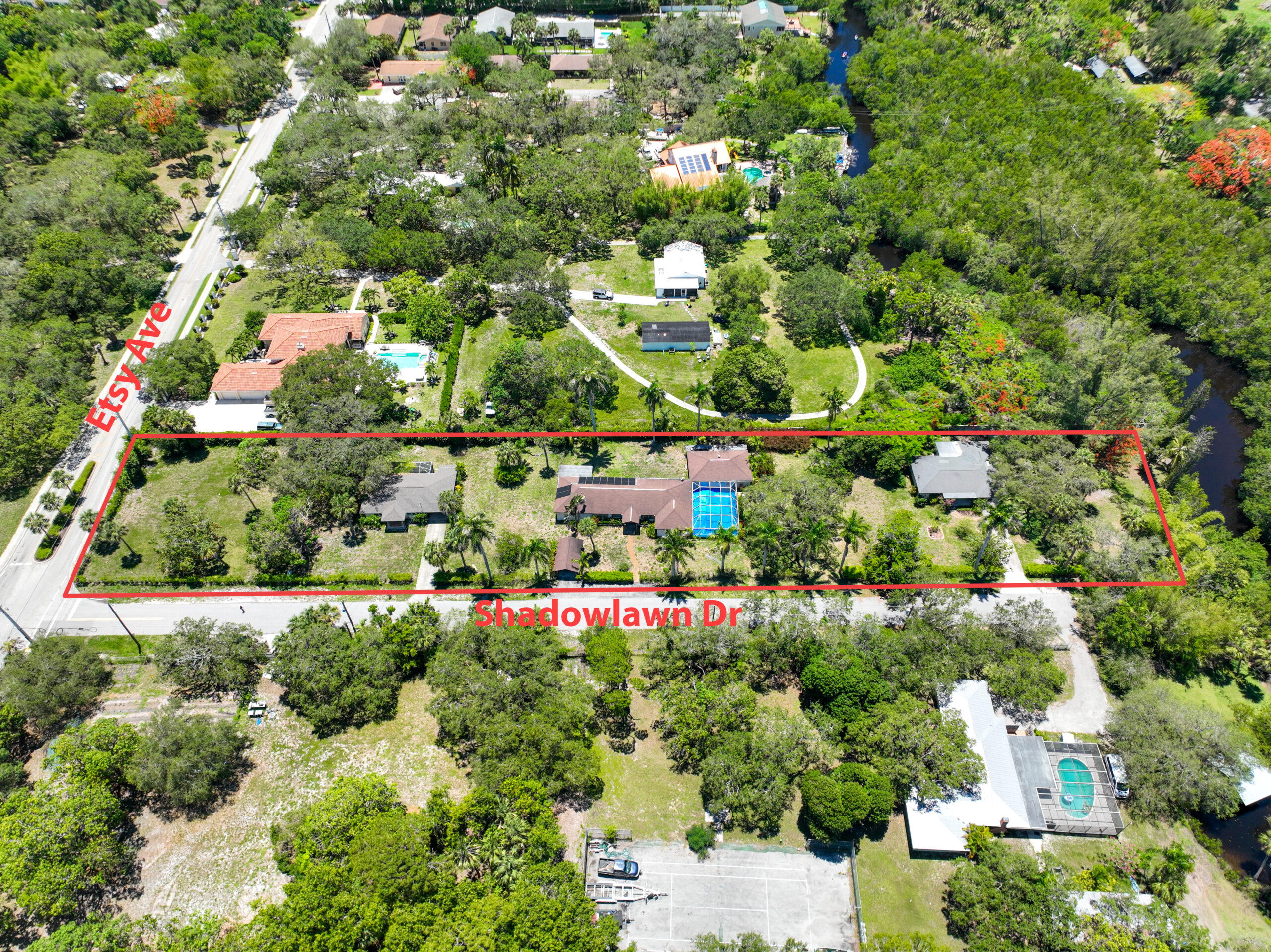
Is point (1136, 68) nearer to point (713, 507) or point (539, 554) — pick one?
point (713, 507)

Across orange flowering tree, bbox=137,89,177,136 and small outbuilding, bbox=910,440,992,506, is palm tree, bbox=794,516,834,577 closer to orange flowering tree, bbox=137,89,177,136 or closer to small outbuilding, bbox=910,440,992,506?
small outbuilding, bbox=910,440,992,506

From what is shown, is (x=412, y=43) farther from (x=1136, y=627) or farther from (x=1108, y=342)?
(x=1136, y=627)

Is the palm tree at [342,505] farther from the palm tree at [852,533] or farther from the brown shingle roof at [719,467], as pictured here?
the palm tree at [852,533]

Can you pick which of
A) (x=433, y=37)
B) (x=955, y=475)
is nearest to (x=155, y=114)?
(x=433, y=37)

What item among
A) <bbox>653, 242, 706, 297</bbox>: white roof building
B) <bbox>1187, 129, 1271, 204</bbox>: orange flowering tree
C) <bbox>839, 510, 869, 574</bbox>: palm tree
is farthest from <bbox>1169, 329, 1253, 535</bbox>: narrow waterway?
<bbox>653, 242, 706, 297</bbox>: white roof building

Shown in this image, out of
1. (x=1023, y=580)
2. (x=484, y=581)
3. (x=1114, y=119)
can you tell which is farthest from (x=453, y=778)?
(x=1114, y=119)

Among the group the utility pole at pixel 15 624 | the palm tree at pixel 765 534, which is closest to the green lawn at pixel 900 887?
the palm tree at pixel 765 534
